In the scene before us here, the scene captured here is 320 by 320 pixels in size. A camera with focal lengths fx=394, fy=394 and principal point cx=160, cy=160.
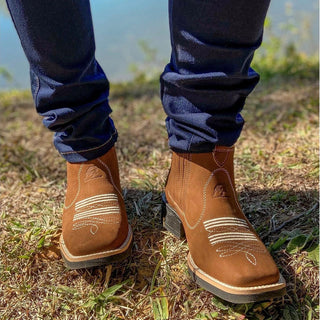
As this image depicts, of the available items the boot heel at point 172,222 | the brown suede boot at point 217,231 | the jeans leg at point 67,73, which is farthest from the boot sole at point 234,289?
the jeans leg at point 67,73

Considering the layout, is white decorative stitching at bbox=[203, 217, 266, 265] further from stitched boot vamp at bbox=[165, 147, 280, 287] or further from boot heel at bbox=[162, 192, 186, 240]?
boot heel at bbox=[162, 192, 186, 240]

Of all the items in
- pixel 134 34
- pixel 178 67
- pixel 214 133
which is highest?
pixel 178 67

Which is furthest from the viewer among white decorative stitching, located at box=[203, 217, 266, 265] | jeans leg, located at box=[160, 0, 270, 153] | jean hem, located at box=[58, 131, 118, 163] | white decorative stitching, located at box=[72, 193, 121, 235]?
jean hem, located at box=[58, 131, 118, 163]

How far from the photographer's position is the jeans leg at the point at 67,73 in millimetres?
1066

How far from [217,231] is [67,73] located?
0.64m

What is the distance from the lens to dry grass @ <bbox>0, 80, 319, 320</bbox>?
46.5 inches

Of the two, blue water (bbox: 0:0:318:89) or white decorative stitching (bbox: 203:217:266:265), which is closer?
white decorative stitching (bbox: 203:217:266:265)

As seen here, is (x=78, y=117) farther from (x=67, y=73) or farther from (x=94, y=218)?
(x=94, y=218)

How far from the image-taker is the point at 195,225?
121 centimetres

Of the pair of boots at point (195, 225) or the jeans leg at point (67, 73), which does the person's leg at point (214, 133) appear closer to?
the pair of boots at point (195, 225)

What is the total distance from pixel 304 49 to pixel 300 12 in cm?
54

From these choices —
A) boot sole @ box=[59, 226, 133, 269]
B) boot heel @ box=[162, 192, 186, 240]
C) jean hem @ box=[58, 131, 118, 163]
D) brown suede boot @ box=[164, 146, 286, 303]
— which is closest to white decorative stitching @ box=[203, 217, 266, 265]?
brown suede boot @ box=[164, 146, 286, 303]

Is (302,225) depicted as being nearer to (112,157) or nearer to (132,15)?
(112,157)

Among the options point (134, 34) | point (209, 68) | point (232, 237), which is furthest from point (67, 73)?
point (134, 34)
